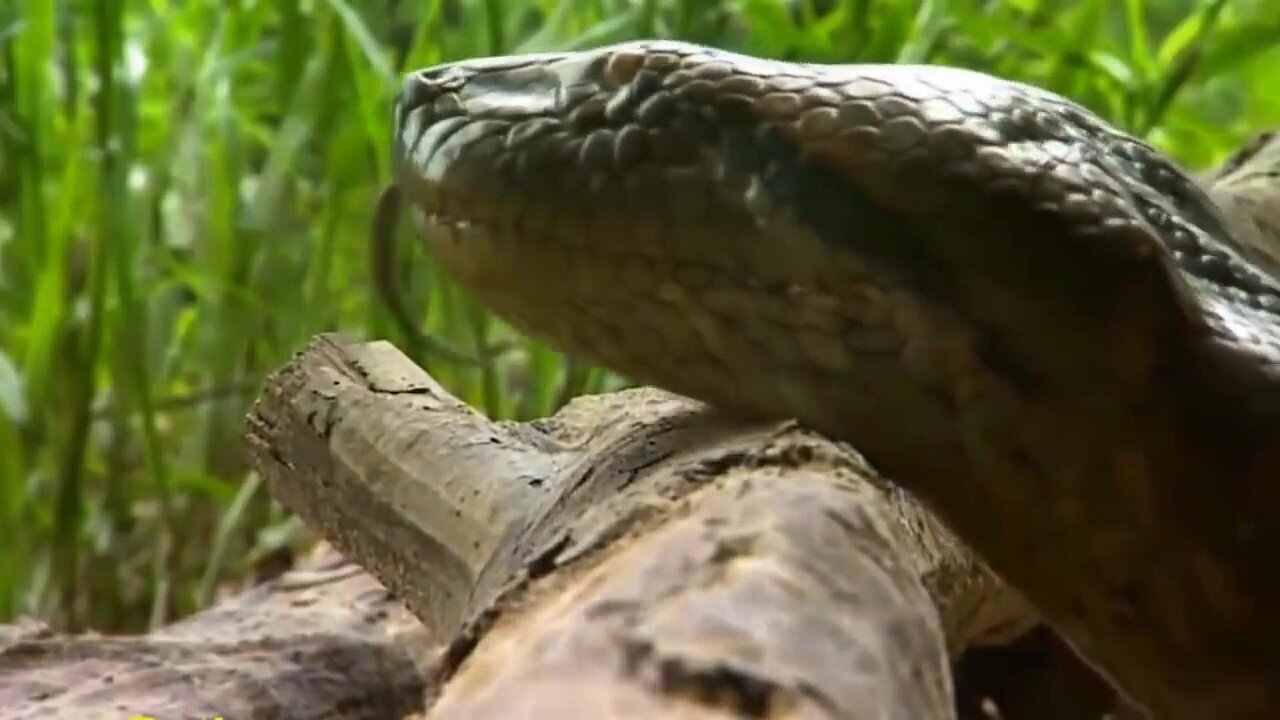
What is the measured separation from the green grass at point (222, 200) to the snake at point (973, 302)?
782mm

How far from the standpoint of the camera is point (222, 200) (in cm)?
162

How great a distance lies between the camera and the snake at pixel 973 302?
1.75ft

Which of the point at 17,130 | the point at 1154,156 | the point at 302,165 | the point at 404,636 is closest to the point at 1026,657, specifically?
the point at 404,636

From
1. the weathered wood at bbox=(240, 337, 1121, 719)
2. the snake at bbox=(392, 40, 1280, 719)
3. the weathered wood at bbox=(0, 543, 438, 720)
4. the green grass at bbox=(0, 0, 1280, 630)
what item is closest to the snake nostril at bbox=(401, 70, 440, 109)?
the snake at bbox=(392, 40, 1280, 719)

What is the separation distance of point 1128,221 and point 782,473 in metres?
0.16

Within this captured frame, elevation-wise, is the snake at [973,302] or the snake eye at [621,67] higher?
the snake eye at [621,67]

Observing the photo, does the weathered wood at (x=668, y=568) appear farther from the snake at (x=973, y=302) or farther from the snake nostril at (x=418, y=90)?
the snake nostril at (x=418, y=90)

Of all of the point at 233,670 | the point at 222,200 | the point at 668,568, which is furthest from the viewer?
the point at 222,200

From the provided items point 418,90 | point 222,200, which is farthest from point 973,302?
point 222,200

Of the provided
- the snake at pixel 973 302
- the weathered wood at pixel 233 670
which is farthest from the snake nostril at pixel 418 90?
the weathered wood at pixel 233 670

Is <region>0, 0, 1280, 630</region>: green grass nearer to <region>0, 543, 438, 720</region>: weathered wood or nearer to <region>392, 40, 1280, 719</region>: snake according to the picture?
<region>0, 543, 438, 720</region>: weathered wood

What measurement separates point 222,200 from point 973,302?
48.6 inches

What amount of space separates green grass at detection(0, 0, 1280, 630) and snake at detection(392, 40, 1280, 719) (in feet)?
2.56

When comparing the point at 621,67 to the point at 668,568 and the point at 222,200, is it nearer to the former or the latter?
the point at 668,568
